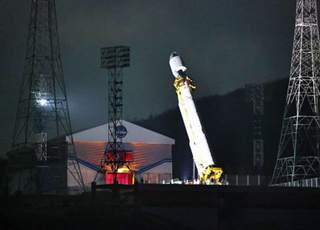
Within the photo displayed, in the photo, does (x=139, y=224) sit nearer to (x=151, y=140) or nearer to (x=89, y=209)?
(x=89, y=209)

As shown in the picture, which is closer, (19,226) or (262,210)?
(19,226)

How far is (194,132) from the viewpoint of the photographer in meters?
40.8

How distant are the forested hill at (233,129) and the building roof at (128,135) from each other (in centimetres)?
1225

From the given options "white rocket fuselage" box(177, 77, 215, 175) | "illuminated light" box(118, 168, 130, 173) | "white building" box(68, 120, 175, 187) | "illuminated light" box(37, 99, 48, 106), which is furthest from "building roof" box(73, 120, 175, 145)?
"white rocket fuselage" box(177, 77, 215, 175)

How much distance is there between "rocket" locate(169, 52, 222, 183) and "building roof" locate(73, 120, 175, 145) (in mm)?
12597

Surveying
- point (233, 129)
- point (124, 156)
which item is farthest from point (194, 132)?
point (233, 129)

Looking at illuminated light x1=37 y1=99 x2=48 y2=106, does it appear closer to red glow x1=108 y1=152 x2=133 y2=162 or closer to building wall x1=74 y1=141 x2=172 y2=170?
building wall x1=74 y1=141 x2=172 y2=170

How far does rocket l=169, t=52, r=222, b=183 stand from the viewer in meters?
39.9

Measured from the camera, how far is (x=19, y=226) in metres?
25.7

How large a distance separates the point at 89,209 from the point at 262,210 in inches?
583

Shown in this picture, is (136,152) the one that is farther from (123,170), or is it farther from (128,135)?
(123,170)

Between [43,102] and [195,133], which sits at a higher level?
[43,102]

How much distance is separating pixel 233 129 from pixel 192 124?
139 ft

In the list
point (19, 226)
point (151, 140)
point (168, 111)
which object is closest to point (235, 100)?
point (168, 111)
